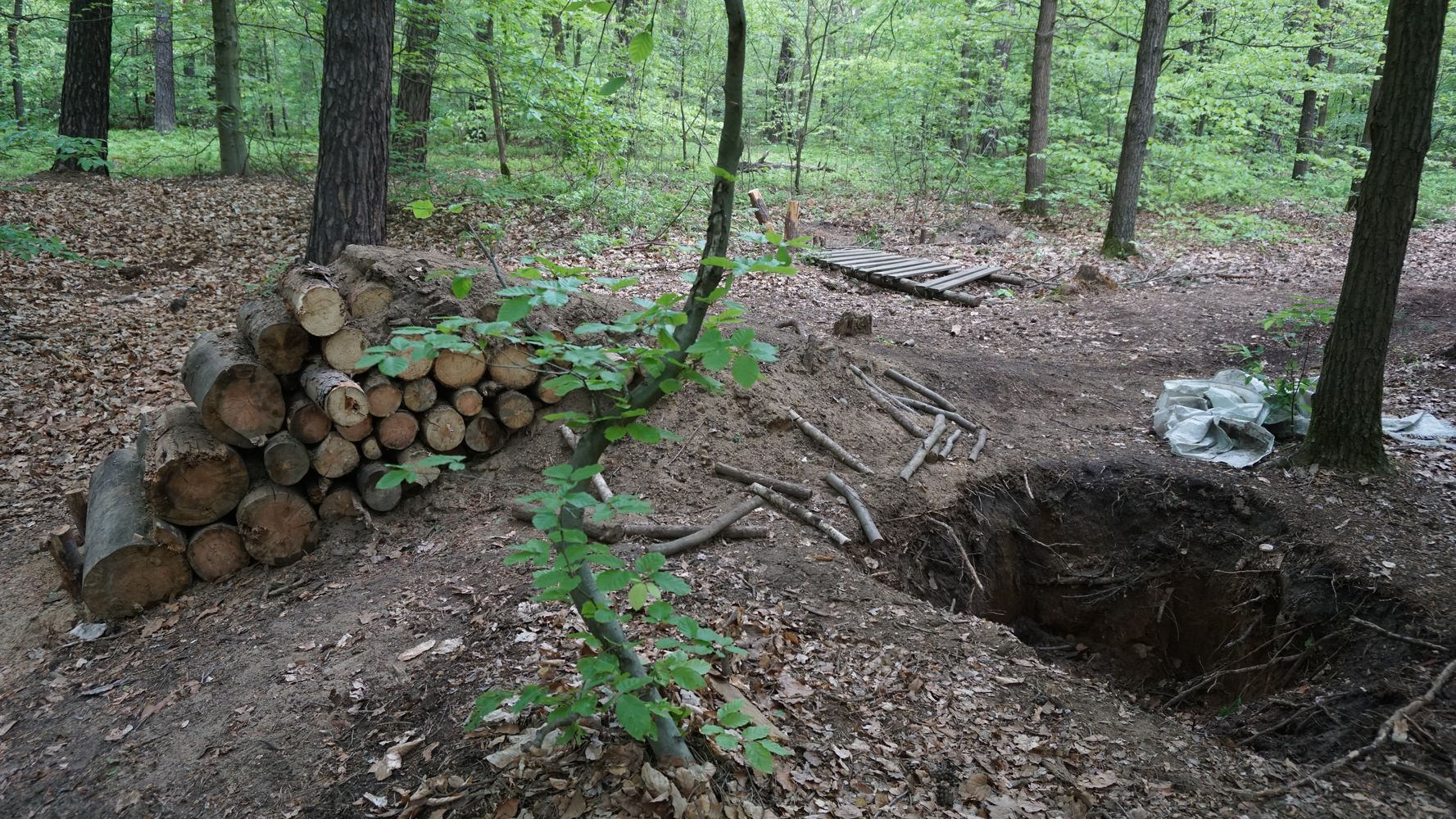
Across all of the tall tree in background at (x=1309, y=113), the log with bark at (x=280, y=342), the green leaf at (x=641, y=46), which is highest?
the tall tree in background at (x=1309, y=113)

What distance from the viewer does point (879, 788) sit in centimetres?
284

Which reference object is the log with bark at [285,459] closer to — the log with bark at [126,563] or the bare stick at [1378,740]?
the log with bark at [126,563]

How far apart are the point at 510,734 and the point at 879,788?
4.45 ft

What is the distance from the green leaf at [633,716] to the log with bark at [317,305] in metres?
3.18

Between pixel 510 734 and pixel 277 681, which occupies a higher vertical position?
pixel 510 734

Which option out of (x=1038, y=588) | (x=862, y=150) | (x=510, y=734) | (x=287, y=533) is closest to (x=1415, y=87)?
(x=1038, y=588)

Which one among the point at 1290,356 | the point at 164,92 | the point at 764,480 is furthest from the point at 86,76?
the point at 1290,356

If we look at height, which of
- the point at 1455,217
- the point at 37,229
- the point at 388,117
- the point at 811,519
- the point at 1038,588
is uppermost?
the point at 1455,217

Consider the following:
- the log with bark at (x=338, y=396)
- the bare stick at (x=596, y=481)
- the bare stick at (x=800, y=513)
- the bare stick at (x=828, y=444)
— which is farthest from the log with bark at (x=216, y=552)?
the bare stick at (x=828, y=444)

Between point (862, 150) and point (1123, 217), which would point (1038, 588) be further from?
point (862, 150)

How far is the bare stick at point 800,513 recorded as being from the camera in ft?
15.0

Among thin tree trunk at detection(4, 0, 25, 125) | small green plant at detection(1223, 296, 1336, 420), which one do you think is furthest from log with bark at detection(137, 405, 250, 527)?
thin tree trunk at detection(4, 0, 25, 125)

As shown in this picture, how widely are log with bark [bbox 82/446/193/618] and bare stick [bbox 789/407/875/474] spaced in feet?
12.4

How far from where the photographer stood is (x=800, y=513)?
4684 mm
